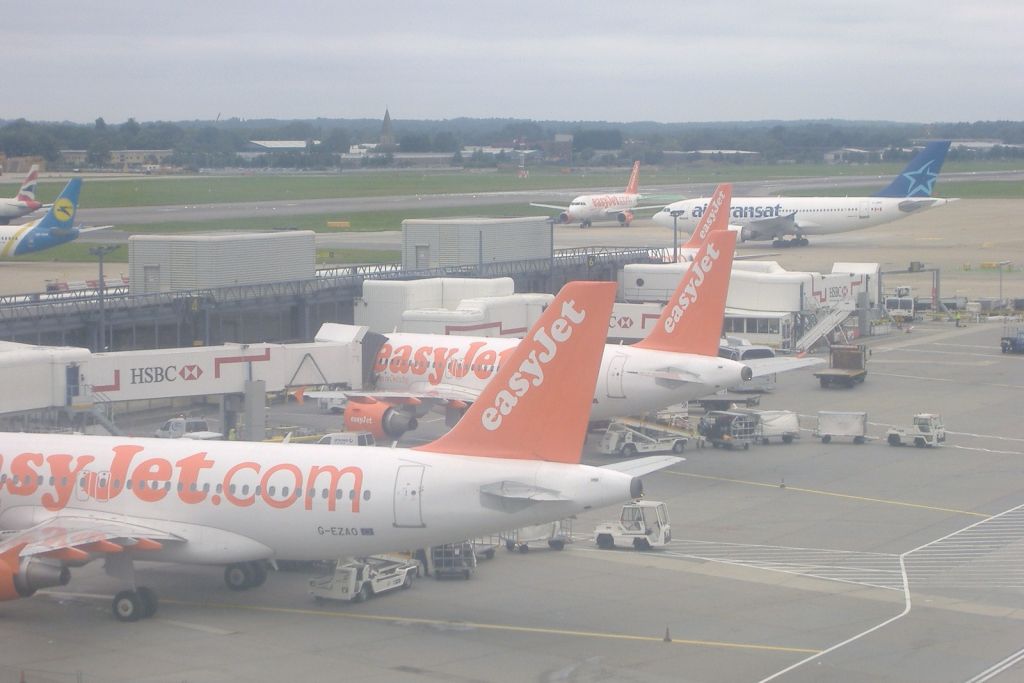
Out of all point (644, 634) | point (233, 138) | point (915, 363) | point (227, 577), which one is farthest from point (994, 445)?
point (233, 138)

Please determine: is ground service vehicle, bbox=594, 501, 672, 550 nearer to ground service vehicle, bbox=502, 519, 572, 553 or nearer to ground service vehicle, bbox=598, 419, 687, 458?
ground service vehicle, bbox=502, 519, 572, 553

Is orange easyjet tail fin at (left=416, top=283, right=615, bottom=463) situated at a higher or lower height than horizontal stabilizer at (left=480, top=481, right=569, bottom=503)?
higher

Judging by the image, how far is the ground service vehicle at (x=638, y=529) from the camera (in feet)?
118

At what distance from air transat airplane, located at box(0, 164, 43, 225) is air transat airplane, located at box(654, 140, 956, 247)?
57.8 m

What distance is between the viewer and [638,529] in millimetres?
Answer: 36281

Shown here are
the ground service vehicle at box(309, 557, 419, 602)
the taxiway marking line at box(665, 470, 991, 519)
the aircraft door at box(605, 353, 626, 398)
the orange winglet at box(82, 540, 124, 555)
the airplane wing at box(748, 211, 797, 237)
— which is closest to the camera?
the orange winglet at box(82, 540, 124, 555)

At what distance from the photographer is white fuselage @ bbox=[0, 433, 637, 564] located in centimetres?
2783

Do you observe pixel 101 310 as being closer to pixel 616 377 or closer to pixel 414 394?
pixel 414 394

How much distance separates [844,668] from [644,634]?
4289 millimetres

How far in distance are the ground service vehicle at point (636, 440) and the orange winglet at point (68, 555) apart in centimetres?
2483

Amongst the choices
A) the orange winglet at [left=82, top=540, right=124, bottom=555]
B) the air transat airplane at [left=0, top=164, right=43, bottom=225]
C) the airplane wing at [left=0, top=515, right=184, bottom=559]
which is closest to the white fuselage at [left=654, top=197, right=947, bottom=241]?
the air transat airplane at [left=0, top=164, right=43, bottom=225]

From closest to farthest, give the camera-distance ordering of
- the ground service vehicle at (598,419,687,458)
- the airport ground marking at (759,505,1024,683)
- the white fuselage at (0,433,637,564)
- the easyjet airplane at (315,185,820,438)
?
the airport ground marking at (759,505,1024,683) → the white fuselage at (0,433,637,564) → the easyjet airplane at (315,185,820,438) → the ground service vehicle at (598,419,687,458)

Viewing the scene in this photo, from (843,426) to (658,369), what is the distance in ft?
31.2

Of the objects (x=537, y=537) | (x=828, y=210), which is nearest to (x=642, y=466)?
(x=537, y=537)
